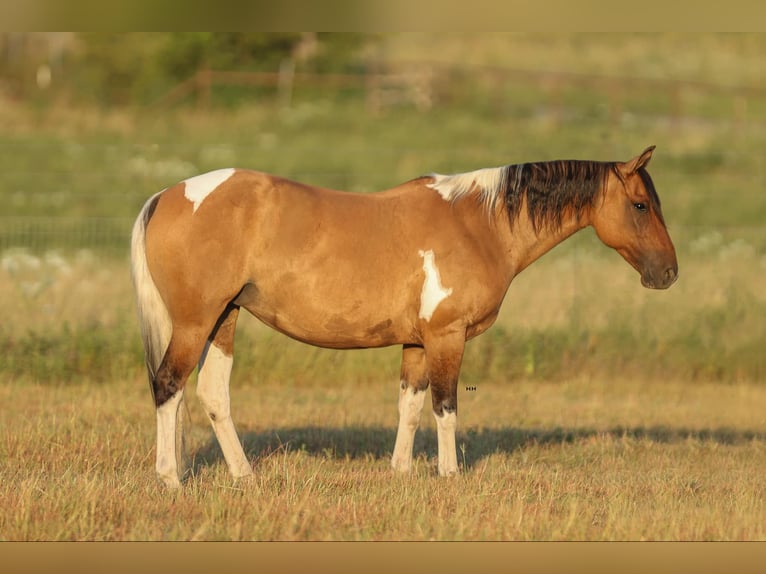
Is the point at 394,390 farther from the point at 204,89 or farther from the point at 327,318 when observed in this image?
the point at 204,89

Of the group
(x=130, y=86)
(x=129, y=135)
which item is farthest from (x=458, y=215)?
(x=130, y=86)

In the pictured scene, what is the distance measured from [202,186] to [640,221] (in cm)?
323

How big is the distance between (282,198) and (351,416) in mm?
3737

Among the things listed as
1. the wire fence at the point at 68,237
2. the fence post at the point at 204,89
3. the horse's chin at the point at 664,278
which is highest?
the fence post at the point at 204,89

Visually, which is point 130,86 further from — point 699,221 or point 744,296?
point 744,296

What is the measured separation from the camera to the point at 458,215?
838cm

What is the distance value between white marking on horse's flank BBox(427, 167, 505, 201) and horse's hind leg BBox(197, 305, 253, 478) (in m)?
1.78

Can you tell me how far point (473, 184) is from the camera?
8484 millimetres

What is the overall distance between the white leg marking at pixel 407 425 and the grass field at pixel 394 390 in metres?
0.25

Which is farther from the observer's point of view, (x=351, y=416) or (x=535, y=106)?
(x=535, y=106)

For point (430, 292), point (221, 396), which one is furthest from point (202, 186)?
point (430, 292)

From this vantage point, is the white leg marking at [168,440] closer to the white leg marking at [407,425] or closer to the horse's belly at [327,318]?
the horse's belly at [327,318]

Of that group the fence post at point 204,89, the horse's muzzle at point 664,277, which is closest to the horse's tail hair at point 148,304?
the horse's muzzle at point 664,277

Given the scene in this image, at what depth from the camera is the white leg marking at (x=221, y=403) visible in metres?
8.24
